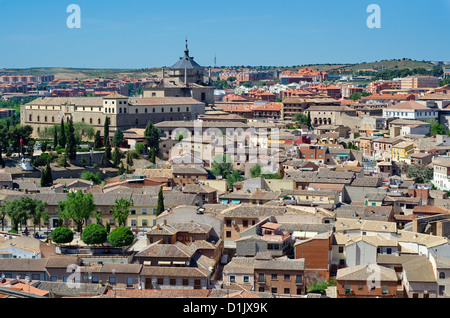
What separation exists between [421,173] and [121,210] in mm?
5554

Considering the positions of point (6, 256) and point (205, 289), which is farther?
point (6, 256)

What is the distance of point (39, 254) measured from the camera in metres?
6.92

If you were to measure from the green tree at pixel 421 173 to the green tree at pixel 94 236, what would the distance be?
6033 millimetres

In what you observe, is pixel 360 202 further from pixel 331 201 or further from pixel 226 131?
pixel 226 131

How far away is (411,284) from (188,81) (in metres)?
13.9

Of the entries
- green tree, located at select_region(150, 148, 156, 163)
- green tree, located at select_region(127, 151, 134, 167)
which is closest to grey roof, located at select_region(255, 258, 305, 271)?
green tree, located at select_region(127, 151, 134, 167)

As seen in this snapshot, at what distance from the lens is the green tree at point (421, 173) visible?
461 inches

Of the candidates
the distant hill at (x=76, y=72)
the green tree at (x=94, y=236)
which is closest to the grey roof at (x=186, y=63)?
the green tree at (x=94, y=236)

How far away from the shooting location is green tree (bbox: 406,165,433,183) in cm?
1170

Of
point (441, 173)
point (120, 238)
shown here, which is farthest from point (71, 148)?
point (441, 173)

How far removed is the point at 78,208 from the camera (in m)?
8.20

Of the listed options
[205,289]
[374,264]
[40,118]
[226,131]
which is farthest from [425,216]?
[40,118]

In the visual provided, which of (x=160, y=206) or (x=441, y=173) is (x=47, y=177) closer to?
(x=160, y=206)

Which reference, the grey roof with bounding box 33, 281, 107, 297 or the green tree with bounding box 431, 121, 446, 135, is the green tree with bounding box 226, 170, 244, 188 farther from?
the green tree with bounding box 431, 121, 446, 135
